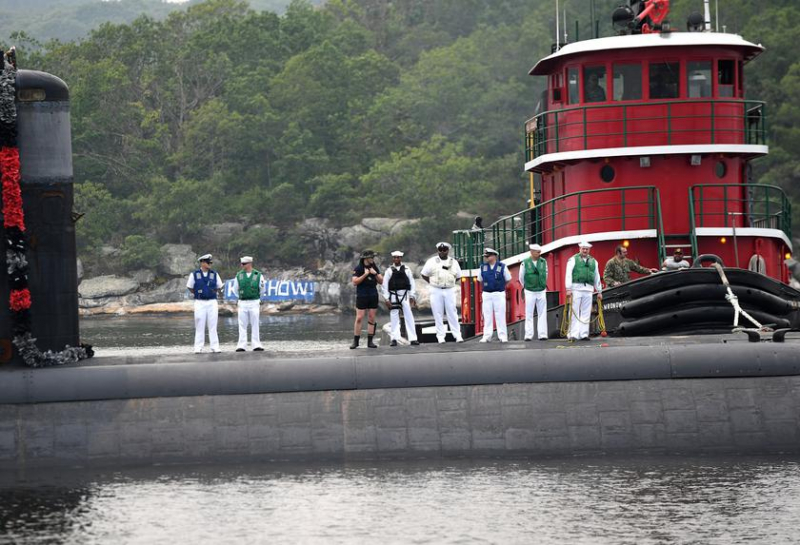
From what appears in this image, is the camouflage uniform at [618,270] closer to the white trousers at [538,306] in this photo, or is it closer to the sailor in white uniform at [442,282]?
the white trousers at [538,306]

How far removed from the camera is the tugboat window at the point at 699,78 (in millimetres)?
28625

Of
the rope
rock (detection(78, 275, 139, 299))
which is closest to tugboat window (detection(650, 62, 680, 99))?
the rope

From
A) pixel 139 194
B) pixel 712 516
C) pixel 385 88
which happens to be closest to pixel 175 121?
pixel 139 194

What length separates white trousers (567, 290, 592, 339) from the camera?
24.6 meters

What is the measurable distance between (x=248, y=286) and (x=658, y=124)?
992 centimetres

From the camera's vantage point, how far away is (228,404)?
22094mm

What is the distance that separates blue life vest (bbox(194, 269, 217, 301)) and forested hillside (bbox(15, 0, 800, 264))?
63167 mm

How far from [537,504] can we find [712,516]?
2.54 meters

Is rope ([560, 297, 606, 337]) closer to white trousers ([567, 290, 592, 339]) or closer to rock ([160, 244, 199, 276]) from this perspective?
white trousers ([567, 290, 592, 339])

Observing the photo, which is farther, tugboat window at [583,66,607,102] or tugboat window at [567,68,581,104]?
tugboat window at [567,68,581,104]

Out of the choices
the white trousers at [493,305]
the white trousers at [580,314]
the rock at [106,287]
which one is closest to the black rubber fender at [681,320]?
the white trousers at [580,314]

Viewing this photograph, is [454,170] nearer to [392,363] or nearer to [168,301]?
[168,301]

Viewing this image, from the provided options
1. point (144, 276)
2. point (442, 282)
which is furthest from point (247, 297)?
point (144, 276)

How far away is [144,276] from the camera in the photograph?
9344cm
